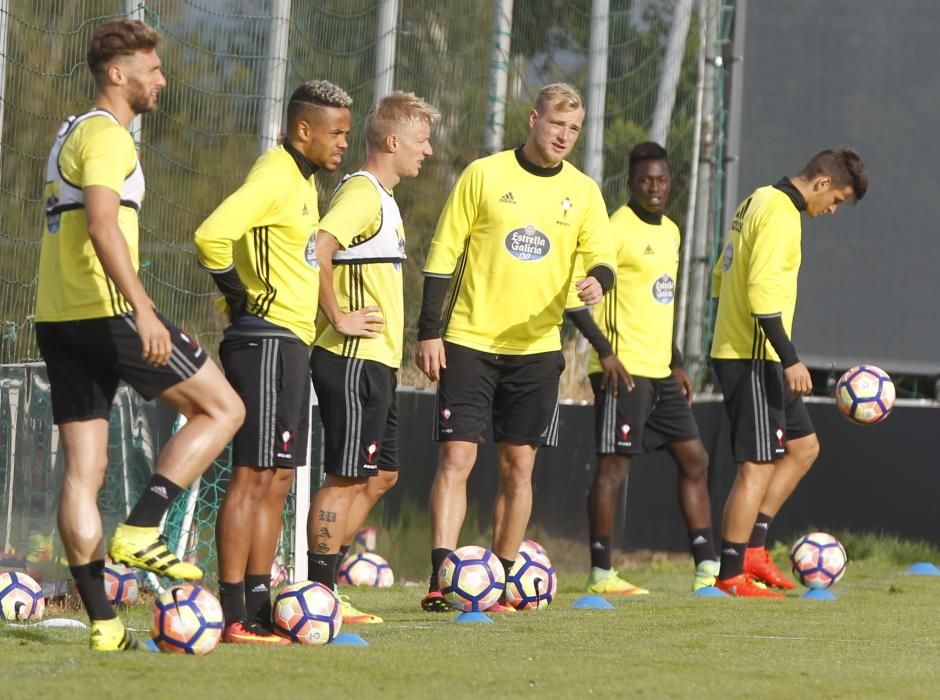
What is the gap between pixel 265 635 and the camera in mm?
6027

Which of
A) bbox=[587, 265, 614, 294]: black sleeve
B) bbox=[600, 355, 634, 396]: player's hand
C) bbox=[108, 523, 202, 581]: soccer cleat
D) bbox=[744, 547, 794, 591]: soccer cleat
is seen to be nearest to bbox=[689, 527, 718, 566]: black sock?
bbox=[744, 547, 794, 591]: soccer cleat

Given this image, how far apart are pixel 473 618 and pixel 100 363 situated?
2.25m

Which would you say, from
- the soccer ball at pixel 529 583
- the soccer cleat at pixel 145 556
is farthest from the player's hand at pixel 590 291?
the soccer cleat at pixel 145 556

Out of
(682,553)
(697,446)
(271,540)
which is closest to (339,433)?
(271,540)

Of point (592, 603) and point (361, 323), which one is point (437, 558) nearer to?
point (592, 603)

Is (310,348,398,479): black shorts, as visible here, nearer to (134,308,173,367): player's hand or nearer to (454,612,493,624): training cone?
(454,612,493,624): training cone

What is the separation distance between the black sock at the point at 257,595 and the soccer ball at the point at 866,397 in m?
4.42

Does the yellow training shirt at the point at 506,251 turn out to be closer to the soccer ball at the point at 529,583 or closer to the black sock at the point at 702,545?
the soccer ball at the point at 529,583

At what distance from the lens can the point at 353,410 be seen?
7062mm

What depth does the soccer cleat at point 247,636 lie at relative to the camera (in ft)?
19.5

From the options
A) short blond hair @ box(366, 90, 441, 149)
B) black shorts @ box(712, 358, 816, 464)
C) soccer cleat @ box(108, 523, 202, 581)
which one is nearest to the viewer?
soccer cleat @ box(108, 523, 202, 581)

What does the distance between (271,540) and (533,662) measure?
1156 mm

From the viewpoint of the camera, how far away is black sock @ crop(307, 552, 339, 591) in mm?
7035

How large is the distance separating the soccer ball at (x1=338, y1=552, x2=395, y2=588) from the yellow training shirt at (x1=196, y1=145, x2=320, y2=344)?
347cm
